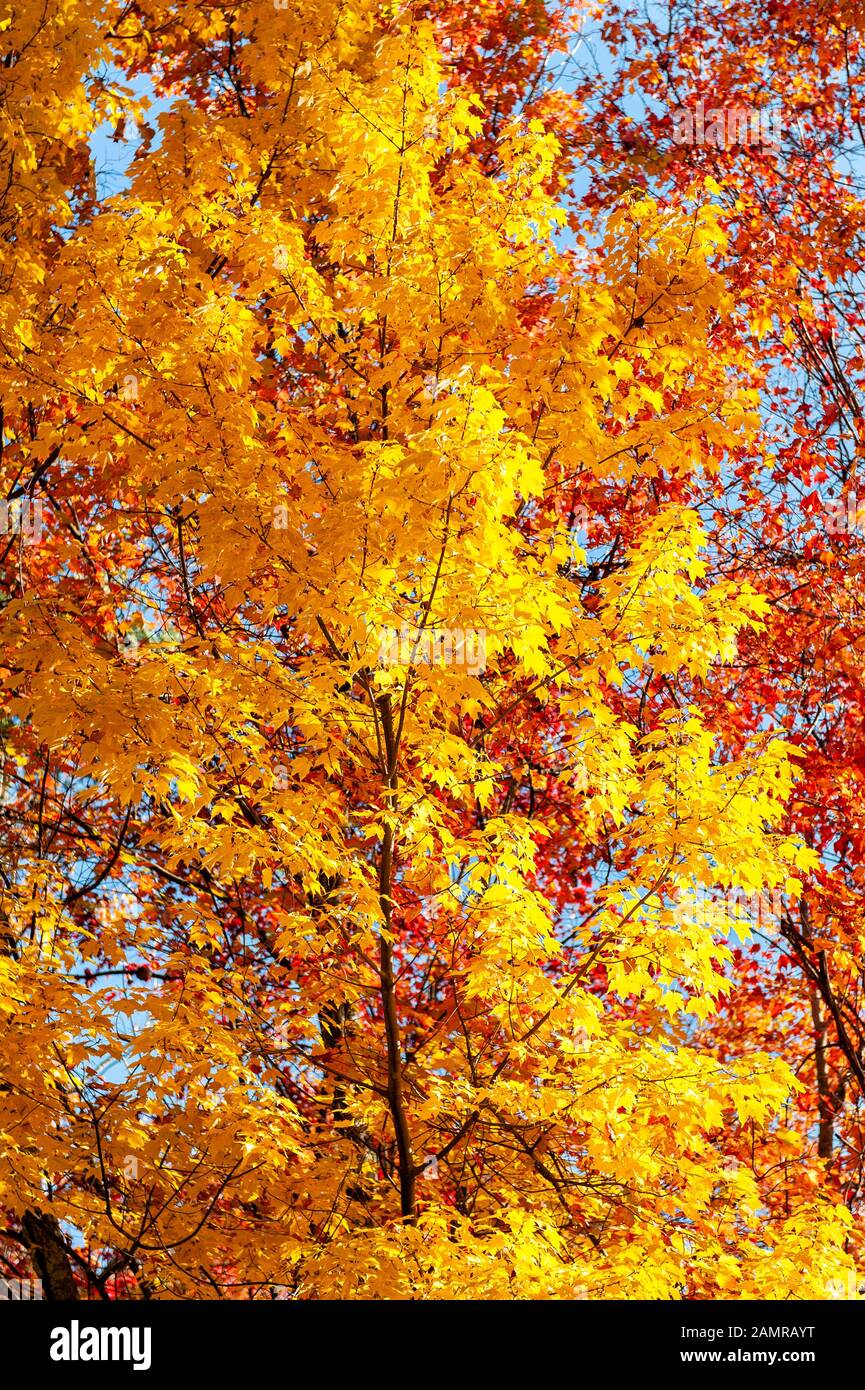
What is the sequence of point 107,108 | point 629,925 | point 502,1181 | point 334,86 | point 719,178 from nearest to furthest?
1. point 629,925
2. point 502,1181
3. point 334,86
4. point 107,108
5. point 719,178

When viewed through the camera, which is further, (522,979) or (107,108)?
(107,108)

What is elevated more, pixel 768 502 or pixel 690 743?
pixel 768 502

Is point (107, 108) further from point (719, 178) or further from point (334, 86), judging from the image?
point (719, 178)

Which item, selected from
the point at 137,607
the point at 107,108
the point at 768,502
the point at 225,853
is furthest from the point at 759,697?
the point at 107,108

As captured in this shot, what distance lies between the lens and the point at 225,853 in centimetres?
592

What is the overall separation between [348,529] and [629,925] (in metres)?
2.39

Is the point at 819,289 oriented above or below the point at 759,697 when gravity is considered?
above

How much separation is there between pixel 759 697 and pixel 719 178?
5172mm

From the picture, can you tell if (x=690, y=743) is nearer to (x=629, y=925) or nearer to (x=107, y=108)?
(x=629, y=925)

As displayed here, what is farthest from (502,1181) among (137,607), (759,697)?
(137,607)

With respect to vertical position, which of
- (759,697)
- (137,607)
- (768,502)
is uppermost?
(768,502)
